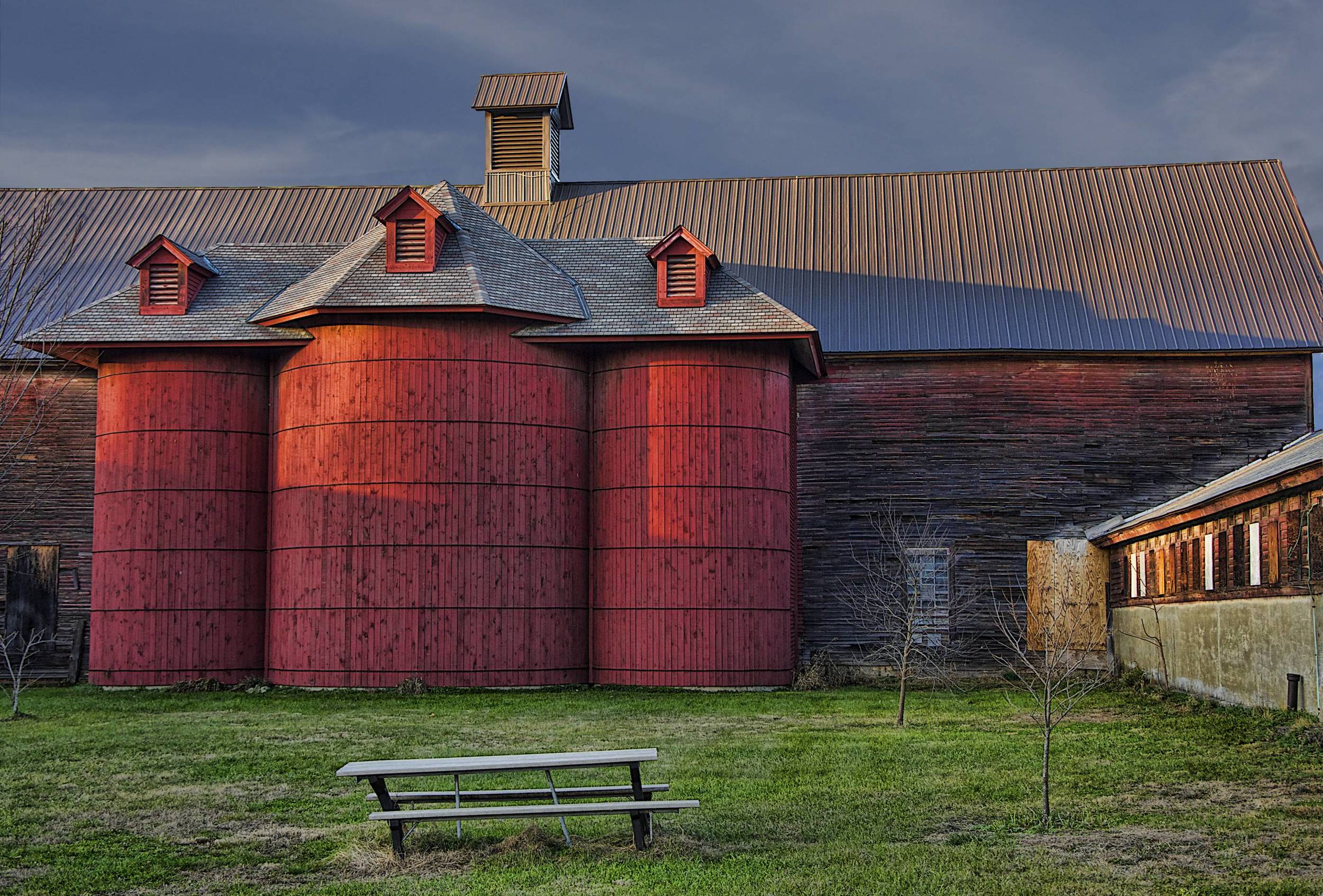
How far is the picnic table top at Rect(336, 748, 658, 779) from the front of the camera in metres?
10.5

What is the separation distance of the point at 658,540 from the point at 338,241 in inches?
622

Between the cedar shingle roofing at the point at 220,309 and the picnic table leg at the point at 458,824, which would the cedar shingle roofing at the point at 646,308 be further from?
the picnic table leg at the point at 458,824

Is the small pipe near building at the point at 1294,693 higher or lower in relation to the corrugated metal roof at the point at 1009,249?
lower

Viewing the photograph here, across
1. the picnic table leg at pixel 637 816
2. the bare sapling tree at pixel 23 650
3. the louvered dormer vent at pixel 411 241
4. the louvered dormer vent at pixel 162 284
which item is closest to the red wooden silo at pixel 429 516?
the louvered dormer vent at pixel 411 241

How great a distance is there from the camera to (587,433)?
2914 cm

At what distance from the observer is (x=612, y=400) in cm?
2898

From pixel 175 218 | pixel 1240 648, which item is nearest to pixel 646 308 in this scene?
pixel 1240 648

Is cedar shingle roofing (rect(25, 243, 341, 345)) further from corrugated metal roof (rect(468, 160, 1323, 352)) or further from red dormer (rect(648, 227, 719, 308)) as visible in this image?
corrugated metal roof (rect(468, 160, 1323, 352))

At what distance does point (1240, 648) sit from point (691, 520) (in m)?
11.4

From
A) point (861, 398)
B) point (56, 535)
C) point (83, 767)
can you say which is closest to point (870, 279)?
point (861, 398)

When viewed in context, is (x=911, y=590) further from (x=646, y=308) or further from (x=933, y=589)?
(x=646, y=308)

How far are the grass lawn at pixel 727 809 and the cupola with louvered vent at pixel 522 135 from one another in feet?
73.0

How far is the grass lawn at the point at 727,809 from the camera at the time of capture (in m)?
9.99

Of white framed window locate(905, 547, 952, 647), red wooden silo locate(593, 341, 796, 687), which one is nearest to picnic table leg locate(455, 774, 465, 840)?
red wooden silo locate(593, 341, 796, 687)
